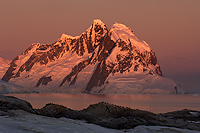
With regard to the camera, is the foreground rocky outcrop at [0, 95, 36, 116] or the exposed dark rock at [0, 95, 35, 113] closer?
the foreground rocky outcrop at [0, 95, 36, 116]

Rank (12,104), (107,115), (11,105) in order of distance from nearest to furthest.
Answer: (11,105) < (12,104) < (107,115)

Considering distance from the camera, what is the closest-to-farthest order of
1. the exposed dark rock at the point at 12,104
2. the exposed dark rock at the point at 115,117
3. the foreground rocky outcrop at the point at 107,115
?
1. the exposed dark rock at the point at 12,104
2. the foreground rocky outcrop at the point at 107,115
3. the exposed dark rock at the point at 115,117

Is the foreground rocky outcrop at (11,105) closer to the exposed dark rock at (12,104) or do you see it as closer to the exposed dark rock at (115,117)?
the exposed dark rock at (12,104)

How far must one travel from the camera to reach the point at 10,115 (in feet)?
67.2

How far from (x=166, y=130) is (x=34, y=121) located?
816cm

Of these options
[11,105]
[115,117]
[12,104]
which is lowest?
[115,117]

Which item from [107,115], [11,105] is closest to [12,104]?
[11,105]

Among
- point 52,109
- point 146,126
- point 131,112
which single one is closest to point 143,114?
point 131,112

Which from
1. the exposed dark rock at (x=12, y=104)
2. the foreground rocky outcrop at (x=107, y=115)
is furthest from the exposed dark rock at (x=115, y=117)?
the exposed dark rock at (x=12, y=104)

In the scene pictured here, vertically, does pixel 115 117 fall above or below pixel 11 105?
below

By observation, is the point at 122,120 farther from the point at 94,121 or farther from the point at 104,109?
the point at 104,109

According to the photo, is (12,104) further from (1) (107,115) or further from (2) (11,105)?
(1) (107,115)

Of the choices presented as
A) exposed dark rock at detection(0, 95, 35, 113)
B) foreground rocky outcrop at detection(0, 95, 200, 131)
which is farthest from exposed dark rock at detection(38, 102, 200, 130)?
exposed dark rock at detection(0, 95, 35, 113)

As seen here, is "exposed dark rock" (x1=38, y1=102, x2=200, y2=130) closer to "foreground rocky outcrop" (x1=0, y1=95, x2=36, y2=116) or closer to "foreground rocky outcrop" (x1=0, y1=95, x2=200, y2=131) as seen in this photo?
"foreground rocky outcrop" (x1=0, y1=95, x2=200, y2=131)
